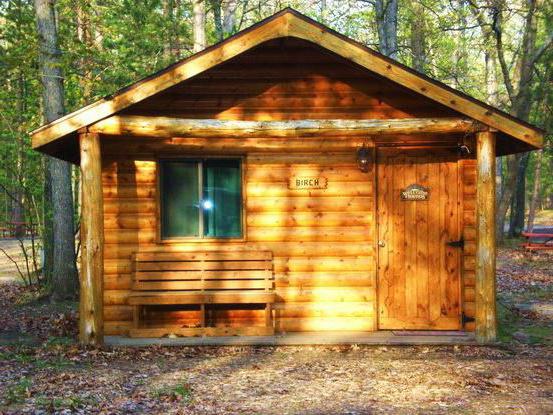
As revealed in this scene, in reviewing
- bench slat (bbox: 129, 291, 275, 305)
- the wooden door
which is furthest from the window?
the wooden door

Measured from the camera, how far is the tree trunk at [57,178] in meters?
12.0

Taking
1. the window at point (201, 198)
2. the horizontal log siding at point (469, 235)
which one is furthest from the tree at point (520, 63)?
the window at point (201, 198)

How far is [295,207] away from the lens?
383 inches

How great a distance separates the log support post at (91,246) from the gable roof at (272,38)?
387 millimetres

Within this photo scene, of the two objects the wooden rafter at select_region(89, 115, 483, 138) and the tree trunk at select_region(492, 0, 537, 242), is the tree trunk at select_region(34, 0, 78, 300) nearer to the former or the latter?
the wooden rafter at select_region(89, 115, 483, 138)

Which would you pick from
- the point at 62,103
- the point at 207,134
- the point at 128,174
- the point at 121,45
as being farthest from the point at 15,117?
the point at 207,134

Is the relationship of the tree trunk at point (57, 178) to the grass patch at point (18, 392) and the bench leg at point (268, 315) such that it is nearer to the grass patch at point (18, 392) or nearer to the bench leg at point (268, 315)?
the bench leg at point (268, 315)

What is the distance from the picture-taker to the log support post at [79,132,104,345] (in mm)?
8586

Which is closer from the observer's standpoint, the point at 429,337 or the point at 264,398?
the point at 264,398

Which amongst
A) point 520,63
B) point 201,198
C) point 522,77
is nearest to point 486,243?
point 201,198

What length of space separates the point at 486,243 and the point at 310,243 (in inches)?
104

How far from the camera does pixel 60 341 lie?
8992mm

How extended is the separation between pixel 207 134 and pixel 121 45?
7.98m

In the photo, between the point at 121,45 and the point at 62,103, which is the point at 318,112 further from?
the point at 121,45
